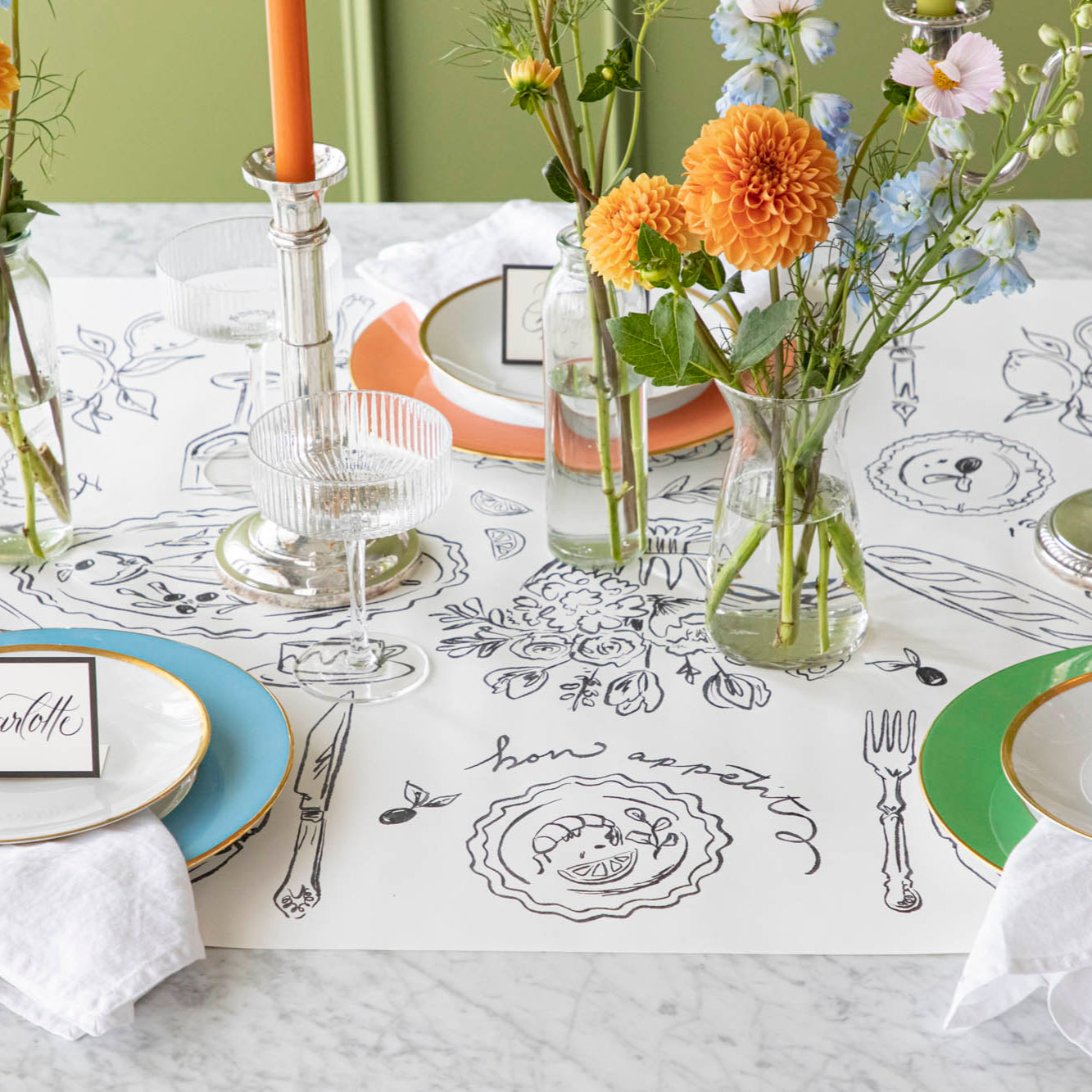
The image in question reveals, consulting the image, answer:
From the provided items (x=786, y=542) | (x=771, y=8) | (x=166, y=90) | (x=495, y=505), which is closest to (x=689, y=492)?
(x=495, y=505)

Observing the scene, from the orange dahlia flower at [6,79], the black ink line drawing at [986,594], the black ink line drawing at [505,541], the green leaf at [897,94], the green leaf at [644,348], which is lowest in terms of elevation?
the black ink line drawing at [986,594]

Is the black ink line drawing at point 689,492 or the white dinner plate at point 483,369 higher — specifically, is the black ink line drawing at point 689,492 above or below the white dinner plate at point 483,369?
below

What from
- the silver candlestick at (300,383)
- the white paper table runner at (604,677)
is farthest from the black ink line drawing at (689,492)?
the silver candlestick at (300,383)

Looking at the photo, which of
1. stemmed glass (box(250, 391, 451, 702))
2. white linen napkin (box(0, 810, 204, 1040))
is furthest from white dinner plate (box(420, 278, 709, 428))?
white linen napkin (box(0, 810, 204, 1040))

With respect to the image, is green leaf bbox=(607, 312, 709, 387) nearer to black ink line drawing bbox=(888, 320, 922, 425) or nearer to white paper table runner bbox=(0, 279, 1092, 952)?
white paper table runner bbox=(0, 279, 1092, 952)

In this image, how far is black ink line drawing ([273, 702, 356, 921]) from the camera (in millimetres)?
788

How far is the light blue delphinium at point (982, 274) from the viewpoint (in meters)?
0.80

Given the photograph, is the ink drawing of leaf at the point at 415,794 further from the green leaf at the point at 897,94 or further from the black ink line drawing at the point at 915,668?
the green leaf at the point at 897,94

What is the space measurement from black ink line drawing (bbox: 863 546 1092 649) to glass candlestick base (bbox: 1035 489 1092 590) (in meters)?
0.03

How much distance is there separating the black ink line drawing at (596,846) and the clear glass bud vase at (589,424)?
0.84 feet

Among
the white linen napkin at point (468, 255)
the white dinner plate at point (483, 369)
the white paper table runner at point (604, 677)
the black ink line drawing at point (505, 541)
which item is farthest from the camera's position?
the white linen napkin at point (468, 255)

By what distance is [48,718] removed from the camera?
2.69 ft

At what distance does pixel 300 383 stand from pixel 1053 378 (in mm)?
718

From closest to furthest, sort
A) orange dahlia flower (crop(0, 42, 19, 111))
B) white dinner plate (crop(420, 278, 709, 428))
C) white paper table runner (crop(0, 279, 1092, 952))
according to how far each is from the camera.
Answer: white paper table runner (crop(0, 279, 1092, 952)) < orange dahlia flower (crop(0, 42, 19, 111)) < white dinner plate (crop(420, 278, 709, 428))
